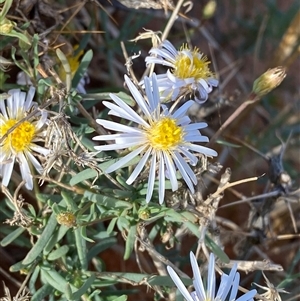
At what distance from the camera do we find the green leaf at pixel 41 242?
101 cm

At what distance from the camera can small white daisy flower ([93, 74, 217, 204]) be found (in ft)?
3.08

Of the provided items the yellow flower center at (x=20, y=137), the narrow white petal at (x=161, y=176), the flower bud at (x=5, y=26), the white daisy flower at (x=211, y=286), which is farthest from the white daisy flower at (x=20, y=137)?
the white daisy flower at (x=211, y=286)

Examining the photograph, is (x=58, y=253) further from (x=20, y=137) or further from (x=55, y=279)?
(x=20, y=137)

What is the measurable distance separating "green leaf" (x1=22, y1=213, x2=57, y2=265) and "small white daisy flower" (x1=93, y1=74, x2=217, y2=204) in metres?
0.21

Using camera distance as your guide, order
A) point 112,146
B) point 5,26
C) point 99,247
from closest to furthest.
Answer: point 112,146 → point 5,26 → point 99,247

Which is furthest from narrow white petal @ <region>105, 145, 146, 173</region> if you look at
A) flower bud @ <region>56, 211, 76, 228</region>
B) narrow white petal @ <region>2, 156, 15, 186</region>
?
narrow white petal @ <region>2, 156, 15, 186</region>

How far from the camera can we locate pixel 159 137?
950 mm

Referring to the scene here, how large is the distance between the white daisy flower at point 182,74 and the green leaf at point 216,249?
0.98 ft

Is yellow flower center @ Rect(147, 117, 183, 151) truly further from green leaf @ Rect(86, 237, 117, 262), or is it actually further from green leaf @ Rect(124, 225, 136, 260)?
green leaf @ Rect(86, 237, 117, 262)

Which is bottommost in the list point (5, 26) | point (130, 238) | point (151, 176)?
point (130, 238)

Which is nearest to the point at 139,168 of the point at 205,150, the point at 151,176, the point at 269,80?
the point at 151,176

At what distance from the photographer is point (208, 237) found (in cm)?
109

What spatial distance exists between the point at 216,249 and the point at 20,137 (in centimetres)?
46

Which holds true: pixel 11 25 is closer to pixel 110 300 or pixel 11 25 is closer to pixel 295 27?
pixel 110 300
